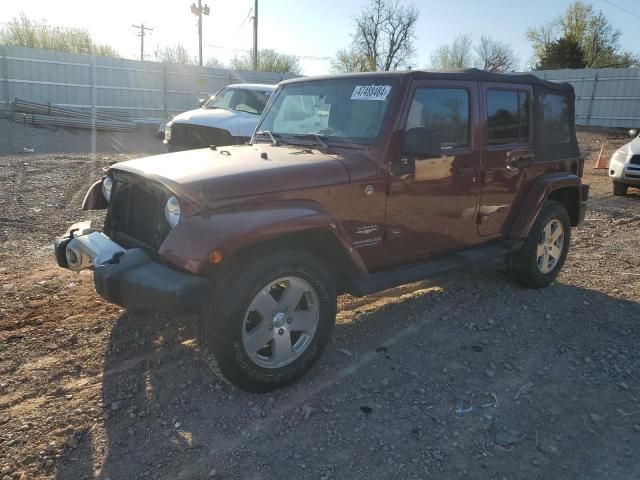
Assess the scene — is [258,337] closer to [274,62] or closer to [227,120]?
[227,120]

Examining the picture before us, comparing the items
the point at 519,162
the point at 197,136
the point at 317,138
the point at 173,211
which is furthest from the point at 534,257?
the point at 197,136

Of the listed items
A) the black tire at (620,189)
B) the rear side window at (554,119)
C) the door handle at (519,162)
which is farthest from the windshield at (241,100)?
the black tire at (620,189)

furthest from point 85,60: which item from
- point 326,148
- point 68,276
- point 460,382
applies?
point 460,382

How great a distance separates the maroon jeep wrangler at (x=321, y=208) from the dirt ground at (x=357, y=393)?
0.36 meters

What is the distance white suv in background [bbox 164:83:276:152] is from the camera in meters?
10.1

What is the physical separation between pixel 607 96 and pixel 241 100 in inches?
810

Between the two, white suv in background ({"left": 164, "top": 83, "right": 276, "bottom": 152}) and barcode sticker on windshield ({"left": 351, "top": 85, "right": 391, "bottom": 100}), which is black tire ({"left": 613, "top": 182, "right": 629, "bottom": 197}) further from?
barcode sticker on windshield ({"left": 351, "top": 85, "right": 391, "bottom": 100})

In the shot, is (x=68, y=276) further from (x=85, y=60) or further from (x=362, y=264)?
(x=85, y=60)

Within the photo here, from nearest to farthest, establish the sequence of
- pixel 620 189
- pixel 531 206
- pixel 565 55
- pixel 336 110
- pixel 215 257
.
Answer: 1. pixel 215 257
2. pixel 336 110
3. pixel 531 206
4. pixel 620 189
5. pixel 565 55

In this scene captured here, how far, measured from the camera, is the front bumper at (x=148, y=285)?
2.82 meters

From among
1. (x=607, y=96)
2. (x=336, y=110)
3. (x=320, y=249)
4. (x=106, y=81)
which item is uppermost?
(x=607, y=96)

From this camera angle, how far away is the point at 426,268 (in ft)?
13.2

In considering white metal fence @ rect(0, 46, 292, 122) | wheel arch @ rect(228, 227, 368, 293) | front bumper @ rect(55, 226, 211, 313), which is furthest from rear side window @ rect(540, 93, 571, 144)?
white metal fence @ rect(0, 46, 292, 122)

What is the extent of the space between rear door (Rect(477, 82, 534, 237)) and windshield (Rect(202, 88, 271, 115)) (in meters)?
6.74
